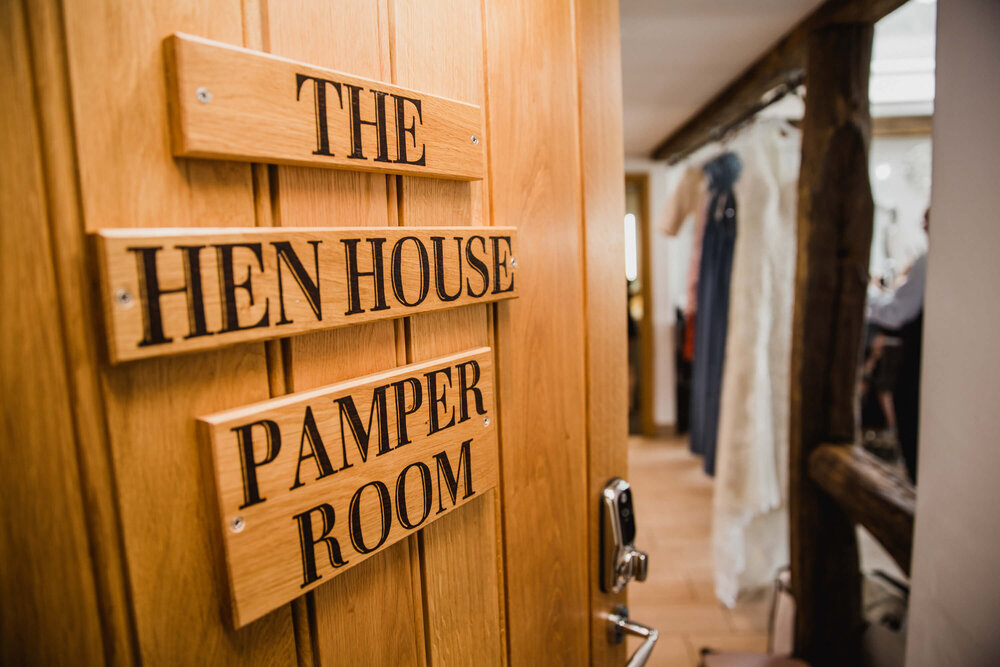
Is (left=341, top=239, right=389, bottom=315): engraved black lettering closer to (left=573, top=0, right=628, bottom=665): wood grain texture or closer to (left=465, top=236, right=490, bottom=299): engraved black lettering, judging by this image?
(left=465, top=236, right=490, bottom=299): engraved black lettering

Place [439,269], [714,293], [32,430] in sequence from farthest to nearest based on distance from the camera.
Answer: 1. [714,293]
2. [439,269]
3. [32,430]

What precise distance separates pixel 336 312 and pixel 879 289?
4.96 meters

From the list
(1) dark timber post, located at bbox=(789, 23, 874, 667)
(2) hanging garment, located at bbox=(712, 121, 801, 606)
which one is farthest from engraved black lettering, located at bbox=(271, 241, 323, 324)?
(2) hanging garment, located at bbox=(712, 121, 801, 606)

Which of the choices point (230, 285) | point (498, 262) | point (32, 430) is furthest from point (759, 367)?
point (32, 430)

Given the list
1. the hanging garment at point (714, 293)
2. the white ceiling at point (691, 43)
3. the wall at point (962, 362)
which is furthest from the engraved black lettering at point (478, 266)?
the hanging garment at point (714, 293)

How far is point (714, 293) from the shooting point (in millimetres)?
3359

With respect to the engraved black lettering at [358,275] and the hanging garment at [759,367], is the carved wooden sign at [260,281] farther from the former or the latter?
the hanging garment at [759,367]

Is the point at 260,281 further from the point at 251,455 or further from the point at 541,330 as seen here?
the point at 541,330

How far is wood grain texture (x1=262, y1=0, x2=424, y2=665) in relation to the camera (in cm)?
51

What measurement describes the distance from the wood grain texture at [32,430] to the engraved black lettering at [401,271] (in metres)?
0.27

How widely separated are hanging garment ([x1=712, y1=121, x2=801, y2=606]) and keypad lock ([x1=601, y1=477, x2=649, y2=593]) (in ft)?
6.03

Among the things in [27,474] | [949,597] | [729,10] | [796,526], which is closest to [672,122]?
[729,10]

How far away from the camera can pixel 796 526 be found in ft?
6.93

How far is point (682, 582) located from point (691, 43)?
2325mm
